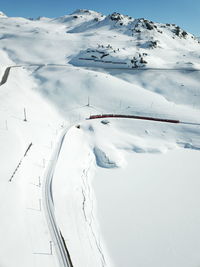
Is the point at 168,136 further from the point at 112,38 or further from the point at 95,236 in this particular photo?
the point at 112,38

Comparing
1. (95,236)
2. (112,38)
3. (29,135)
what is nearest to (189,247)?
(95,236)

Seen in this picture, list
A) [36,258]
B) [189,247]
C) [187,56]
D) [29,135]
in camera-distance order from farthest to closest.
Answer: [187,56] → [29,135] → [189,247] → [36,258]

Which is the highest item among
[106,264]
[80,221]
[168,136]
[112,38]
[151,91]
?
[112,38]

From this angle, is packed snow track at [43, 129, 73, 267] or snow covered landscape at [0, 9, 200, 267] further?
snow covered landscape at [0, 9, 200, 267]

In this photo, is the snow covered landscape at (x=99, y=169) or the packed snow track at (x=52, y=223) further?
the snow covered landscape at (x=99, y=169)

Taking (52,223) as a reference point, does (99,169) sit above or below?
above

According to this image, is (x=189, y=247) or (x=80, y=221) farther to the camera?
(x=80, y=221)

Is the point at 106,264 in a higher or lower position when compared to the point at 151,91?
lower

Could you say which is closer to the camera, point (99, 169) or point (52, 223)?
point (52, 223)
